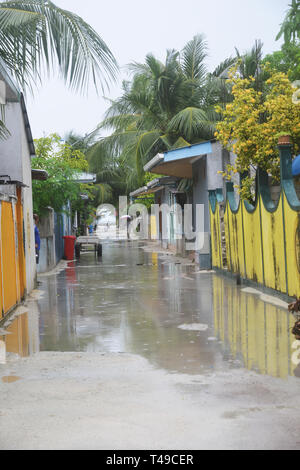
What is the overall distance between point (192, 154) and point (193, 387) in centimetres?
1295

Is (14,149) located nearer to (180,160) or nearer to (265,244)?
(265,244)

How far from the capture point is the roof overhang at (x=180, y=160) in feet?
59.0

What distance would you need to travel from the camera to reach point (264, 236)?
1198 centimetres

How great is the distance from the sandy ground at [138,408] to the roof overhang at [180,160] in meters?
11.9

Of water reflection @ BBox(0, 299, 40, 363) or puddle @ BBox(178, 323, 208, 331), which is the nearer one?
water reflection @ BBox(0, 299, 40, 363)

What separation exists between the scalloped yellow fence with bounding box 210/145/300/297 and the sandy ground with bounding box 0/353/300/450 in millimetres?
4273

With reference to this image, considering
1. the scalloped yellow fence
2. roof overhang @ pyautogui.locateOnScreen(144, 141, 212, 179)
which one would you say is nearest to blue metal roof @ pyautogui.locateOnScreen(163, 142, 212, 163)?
roof overhang @ pyautogui.locateOnScreen(144, 141, 212, 179)

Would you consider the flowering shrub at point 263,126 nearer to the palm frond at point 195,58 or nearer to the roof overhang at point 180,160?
the roof overhang at point 180,160

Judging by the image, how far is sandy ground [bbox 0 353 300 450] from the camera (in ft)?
14.2

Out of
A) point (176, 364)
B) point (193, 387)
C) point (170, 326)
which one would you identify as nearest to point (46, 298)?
point (170, 326)

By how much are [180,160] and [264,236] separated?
8033 mm

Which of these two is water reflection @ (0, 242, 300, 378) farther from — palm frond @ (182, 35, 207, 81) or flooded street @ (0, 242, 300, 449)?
palm frond @ (182, 35, 207, 81)

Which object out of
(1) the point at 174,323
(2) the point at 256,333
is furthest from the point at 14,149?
(2) the point at 256,333
